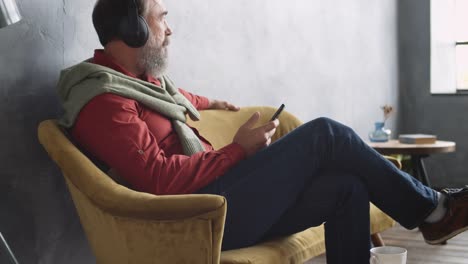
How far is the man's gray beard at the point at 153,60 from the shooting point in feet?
7.34

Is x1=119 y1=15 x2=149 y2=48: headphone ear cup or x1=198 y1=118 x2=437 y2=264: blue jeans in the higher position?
x1=119 y1=15 x2=149 y2=48: headphone ear cup

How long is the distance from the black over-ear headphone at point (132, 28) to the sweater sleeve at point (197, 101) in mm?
551

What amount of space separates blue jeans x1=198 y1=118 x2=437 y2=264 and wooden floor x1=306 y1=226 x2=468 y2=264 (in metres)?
1.36

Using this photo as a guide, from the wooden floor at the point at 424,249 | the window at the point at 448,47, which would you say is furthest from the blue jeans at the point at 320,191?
the window at the point at 448,47

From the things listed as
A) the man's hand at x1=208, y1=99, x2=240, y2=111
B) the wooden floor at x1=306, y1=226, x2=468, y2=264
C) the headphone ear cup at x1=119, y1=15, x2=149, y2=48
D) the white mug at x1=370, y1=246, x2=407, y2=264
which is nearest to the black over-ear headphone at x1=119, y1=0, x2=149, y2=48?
the headphone ear cup at x1=119, y1=15, x2=149, y2=48

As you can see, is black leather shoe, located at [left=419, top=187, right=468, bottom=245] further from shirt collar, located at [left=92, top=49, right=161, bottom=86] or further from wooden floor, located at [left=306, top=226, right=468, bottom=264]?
wooden floor, located at [left=306, top=226, right=468, bottom=264]

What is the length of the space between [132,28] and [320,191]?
0.80 metres

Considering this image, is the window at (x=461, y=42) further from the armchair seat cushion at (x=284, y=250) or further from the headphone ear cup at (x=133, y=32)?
the headphone ear cup at (x=133, y=32)

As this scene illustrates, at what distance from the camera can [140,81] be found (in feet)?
7.07

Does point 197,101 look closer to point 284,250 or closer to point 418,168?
point 284,250

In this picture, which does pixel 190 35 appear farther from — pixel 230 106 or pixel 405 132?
pixel 405 132

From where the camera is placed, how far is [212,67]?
3127 mm

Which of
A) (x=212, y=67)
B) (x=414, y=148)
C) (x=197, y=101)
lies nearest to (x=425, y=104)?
(x=414, y=148)

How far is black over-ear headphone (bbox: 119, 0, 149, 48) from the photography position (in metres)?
2.09
